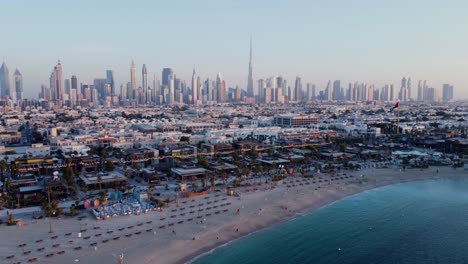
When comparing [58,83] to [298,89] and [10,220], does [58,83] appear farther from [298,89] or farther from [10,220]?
[10,220]

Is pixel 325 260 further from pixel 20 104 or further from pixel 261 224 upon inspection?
pixel 20 104

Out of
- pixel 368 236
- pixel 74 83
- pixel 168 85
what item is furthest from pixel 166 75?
A: pixel 368 236

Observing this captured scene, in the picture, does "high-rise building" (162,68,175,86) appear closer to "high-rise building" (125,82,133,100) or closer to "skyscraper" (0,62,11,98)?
"high-rise building" (125,82,133,100)

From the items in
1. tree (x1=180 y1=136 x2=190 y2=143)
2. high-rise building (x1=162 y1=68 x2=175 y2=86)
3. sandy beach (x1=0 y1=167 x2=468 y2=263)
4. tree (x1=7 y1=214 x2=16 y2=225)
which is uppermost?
high-rise building (x1=162 y1=68 x2=175 y2=86)

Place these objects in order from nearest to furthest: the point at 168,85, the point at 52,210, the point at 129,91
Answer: the point at 52,210 → the point at 129,91 → the point at 168,85

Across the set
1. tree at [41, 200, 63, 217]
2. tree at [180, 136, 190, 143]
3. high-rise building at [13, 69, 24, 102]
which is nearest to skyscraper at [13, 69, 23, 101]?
high-rise building at [13, 69, 24, 102]

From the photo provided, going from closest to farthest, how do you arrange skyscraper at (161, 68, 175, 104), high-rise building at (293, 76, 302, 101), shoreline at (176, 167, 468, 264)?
shoreline at (176, 167, 468, 264) → skyscraper at (161, 68, 175, 104) → high-rise building at (293, 76, 302, 101)

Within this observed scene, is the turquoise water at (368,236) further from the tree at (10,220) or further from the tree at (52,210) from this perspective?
the tree at (10,220)
